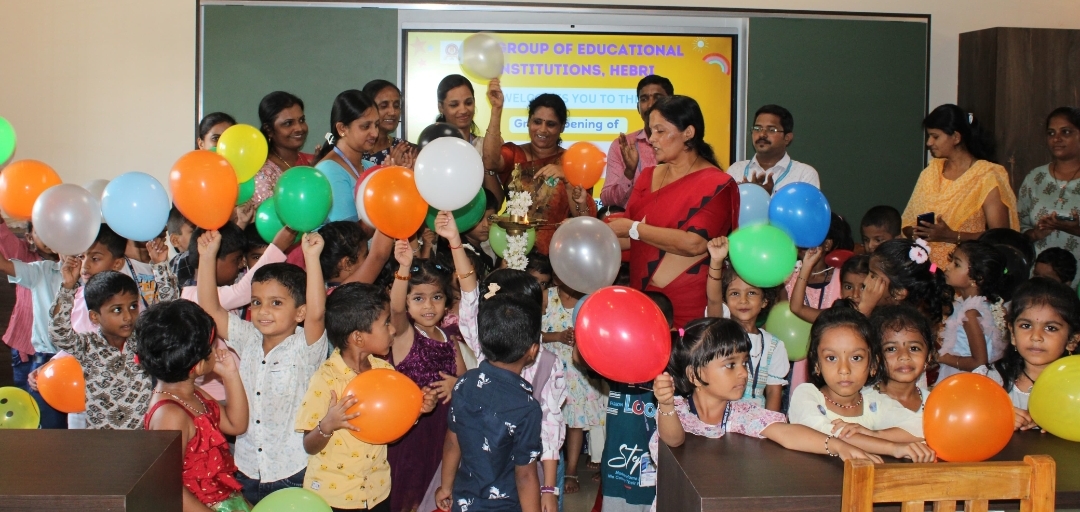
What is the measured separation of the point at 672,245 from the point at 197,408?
4.96 ft

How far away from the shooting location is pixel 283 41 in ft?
16.3

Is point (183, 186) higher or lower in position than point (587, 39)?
lower

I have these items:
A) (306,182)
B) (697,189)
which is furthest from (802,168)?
(306,182)

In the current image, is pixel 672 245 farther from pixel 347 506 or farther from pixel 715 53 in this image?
pixel 715 53

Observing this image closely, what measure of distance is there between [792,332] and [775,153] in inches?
41.9

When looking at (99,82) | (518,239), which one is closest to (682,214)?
(518,239)

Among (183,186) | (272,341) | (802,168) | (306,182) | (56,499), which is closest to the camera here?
(56,499)

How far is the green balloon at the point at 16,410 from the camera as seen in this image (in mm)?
2660

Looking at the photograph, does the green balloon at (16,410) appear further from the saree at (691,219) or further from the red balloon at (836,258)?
the red balloon at (836,258)

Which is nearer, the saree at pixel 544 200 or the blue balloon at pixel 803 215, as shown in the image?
the blue balloon at pixel 803 215

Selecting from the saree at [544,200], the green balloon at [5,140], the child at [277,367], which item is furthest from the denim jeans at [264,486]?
the green balloon at [5,140]

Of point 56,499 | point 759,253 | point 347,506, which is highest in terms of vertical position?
point 759,253

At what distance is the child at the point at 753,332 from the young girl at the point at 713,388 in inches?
23.7

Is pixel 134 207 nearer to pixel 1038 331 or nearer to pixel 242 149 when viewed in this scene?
pixel 242 149
